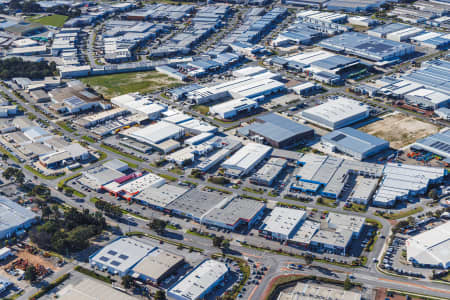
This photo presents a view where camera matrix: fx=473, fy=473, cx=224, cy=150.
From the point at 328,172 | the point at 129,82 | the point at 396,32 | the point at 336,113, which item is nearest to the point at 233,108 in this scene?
the point at 336,113

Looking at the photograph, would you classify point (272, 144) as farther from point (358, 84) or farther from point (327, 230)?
point (358, 84)

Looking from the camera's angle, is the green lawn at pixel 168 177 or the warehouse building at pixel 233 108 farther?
the warehouse building at pixel 233 108

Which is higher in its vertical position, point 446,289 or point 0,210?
point 0,210

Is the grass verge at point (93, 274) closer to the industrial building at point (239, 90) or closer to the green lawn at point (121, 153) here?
the green lawn at point (121, 153)

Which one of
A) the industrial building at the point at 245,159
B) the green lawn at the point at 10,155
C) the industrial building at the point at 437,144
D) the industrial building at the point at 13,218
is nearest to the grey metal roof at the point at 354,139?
the industrial building at the point at 437,144

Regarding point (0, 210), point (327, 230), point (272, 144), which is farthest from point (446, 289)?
point (0, 210)

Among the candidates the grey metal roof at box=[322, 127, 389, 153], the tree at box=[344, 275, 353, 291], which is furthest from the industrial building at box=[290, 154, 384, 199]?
the tree at box=[344, 275, 353, 291]
